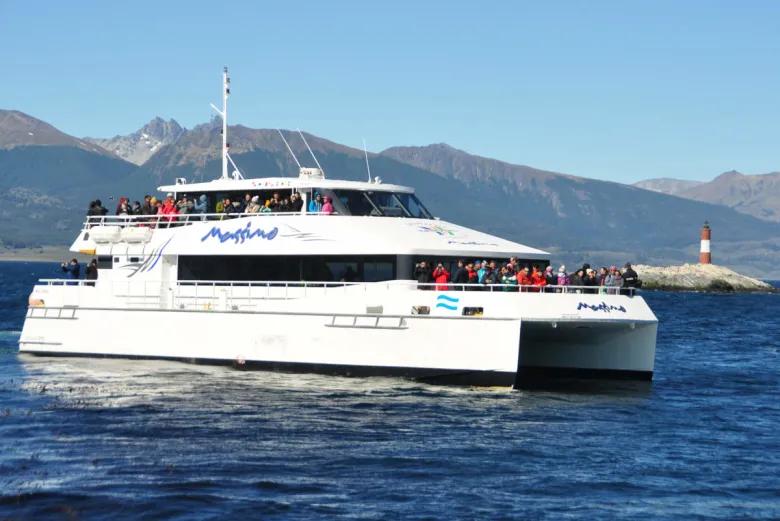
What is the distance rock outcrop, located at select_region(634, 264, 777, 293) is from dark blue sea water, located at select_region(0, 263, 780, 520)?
9700 centimetres

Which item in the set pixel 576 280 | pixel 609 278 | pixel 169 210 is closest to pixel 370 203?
pixel 576 280

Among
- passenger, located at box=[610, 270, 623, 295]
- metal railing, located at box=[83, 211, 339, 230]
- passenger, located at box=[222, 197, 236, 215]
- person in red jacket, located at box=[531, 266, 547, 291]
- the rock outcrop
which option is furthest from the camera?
the rock outcrop

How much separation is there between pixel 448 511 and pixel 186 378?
10738mm

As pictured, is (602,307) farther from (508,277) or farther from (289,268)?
(289,268)

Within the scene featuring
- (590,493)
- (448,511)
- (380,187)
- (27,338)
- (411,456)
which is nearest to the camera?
(448,511)

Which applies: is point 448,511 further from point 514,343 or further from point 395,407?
point 514,343

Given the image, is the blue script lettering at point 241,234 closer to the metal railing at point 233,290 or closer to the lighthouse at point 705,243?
the metal railing at point 233,290

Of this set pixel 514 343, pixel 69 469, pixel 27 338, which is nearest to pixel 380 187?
pixel 514 343

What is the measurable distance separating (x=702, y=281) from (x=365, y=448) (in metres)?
108

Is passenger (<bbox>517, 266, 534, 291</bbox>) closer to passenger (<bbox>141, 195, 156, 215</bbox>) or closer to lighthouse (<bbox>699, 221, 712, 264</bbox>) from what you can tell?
passenger (<bbox>141, 195, 156, 215</bbox>)

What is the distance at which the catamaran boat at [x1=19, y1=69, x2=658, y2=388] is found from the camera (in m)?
20.8

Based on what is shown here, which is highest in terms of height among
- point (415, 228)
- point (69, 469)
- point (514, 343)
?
point (415, 228)

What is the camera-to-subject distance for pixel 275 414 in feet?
59.9

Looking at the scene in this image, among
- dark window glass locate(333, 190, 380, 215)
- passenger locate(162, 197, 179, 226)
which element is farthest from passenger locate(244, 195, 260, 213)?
passenger locate(162, 197, 179, 226)
